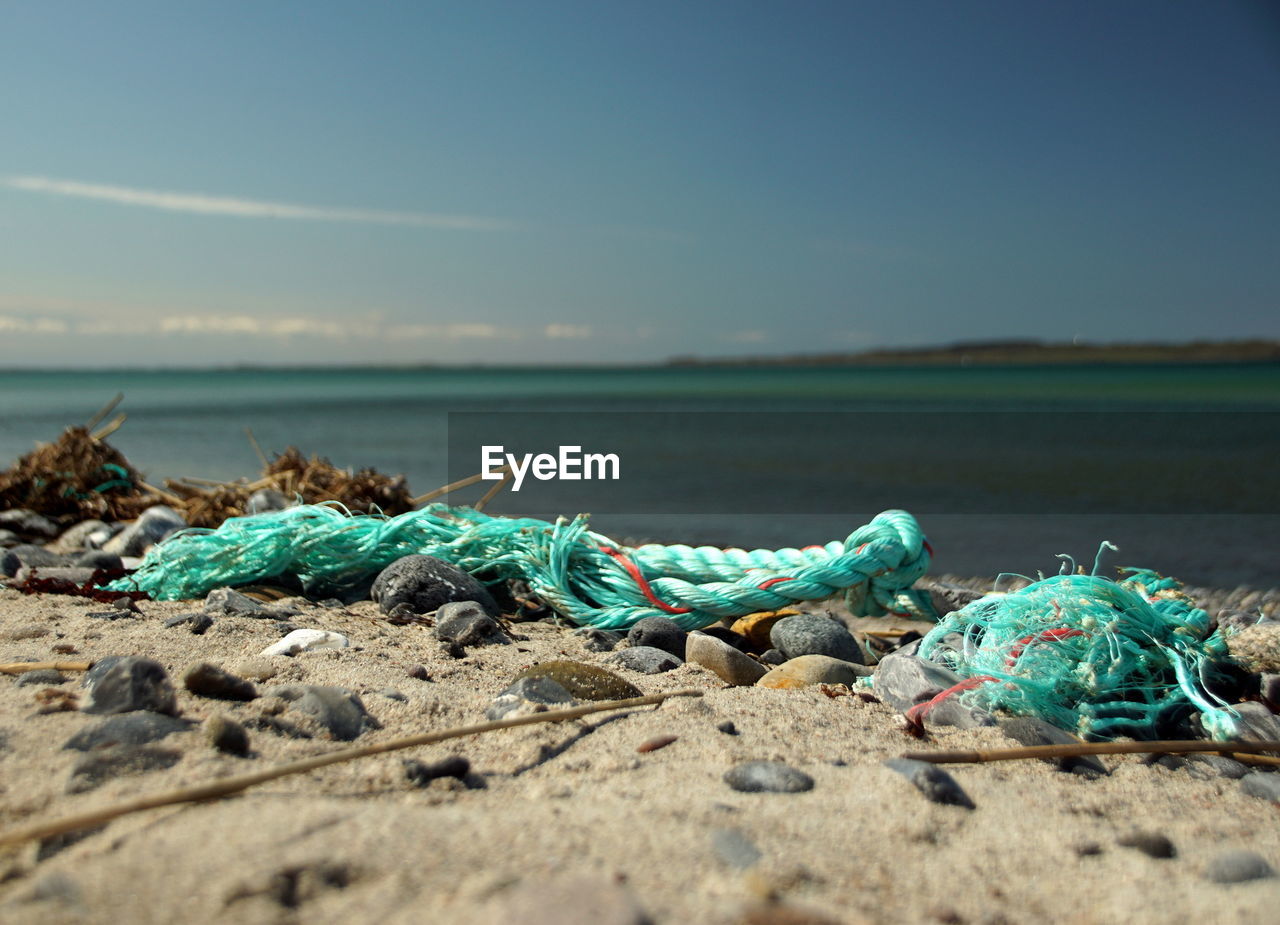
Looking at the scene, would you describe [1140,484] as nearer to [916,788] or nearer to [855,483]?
[855,483]

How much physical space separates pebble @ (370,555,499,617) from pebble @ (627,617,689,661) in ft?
1.64

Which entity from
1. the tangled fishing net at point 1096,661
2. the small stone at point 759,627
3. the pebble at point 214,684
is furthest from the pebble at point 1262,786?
the pebble at point 214,684

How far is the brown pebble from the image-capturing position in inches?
69.2

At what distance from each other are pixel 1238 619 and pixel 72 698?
3834mm

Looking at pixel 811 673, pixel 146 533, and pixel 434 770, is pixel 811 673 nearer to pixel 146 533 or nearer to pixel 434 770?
pixel 434 770

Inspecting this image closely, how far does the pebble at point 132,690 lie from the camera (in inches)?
65.7

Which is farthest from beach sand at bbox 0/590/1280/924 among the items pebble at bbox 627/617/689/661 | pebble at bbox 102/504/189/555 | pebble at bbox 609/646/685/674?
pebble at bbox 102/504/189/555

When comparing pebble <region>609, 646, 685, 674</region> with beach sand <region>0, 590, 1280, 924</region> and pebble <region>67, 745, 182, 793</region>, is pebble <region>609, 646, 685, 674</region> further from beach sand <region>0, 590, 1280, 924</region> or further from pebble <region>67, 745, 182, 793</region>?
pebble <region>67, 745, 182, 793</region>

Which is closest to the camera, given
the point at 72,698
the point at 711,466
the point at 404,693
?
the point at 72,698

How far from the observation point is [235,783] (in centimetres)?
133

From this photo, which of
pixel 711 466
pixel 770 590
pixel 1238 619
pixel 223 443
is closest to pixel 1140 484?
pixel 711 466

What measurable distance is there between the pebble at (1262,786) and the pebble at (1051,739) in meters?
0.26

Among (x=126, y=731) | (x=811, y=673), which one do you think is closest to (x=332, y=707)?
(x=126, y=731)

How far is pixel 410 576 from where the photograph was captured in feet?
10.0
